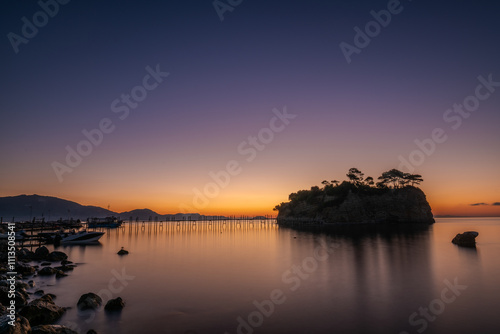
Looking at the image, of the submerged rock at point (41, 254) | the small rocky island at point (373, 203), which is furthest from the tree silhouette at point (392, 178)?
the submerged rock at point (41, 254)

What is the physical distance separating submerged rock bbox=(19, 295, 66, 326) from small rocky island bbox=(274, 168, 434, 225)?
358 ft

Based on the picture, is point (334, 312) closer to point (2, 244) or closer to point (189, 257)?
point (189, 257)

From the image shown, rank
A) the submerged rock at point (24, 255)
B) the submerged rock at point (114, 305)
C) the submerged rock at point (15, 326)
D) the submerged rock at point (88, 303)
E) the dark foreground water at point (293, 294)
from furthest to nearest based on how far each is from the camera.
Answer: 1. the submerged rock at point (24, 255)
2. the submerged rock at point (114, 305)
3. the submerged rock at point (88, 303)
4. the dark foreground water at point (293, 294)
5. the submerged rock at point (15, 326)

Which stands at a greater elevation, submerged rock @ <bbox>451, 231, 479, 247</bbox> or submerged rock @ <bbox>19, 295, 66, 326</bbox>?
submerged rock @ <bbox>19, 295, 66, 326</bbox>

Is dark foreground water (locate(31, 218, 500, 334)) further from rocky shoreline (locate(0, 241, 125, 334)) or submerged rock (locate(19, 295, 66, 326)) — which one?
rocky shoreline (locate(0, 241, 125, 334))

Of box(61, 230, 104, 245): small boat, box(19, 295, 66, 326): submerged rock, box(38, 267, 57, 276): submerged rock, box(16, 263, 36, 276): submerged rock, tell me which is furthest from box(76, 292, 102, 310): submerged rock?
box(61, 230, 104, 245): small boat

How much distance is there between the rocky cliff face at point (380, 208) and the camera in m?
112

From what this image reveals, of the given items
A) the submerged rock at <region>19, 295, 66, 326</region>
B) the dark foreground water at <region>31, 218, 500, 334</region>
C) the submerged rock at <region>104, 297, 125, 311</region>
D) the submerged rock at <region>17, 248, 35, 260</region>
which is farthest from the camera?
the submerged rock at <region>17, 248, 35, 260</region>

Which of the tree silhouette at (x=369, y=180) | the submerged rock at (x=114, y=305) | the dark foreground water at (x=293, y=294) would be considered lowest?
the dark foreground water at (x=293, y=294)

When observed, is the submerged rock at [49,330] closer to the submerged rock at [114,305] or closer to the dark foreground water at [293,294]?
the dark foreground water at [293,294]

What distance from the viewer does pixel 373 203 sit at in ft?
379

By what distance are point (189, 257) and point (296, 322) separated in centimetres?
2682

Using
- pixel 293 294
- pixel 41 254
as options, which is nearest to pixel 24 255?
pixel 41 254

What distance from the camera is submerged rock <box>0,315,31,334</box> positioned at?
31.6ft
